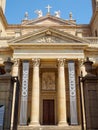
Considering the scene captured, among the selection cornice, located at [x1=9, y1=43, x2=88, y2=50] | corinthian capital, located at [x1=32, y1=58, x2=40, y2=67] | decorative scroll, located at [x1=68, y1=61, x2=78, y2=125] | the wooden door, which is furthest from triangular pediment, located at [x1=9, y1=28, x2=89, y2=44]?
the wooden door

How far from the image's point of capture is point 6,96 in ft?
31.0

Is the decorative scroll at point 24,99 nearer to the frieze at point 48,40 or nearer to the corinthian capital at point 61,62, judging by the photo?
the frieze at point 48,40

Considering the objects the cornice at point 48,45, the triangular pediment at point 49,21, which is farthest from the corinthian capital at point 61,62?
the triangular pediment at point 49,21

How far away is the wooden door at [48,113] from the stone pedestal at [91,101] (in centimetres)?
1669

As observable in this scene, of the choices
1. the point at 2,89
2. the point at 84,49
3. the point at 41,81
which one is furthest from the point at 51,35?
the point at 2,89

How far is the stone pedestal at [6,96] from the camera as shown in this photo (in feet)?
30.1

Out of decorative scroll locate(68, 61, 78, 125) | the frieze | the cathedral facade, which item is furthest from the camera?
the frieze

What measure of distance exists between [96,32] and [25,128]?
19.3 m

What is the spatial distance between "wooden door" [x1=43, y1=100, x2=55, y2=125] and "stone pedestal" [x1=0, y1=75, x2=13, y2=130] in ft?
54.6

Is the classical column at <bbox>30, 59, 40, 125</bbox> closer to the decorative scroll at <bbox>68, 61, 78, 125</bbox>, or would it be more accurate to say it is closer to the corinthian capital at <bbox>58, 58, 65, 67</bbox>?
the corinthian capital at <bbox>58, 58, 65, 67</bbox>

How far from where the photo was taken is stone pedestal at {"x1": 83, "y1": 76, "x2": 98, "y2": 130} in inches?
361

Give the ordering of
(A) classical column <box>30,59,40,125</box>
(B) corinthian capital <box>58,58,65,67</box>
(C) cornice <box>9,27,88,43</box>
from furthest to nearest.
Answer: (C) cornice <box>9,27,88,43</box> < (B) corinthian capital <box>58,58,65,67</box> < (A) classical column <box>30,59,40,125</box>

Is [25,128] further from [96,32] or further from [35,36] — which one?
[96,32]

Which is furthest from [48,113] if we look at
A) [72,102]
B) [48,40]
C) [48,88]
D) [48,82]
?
[48,40]
